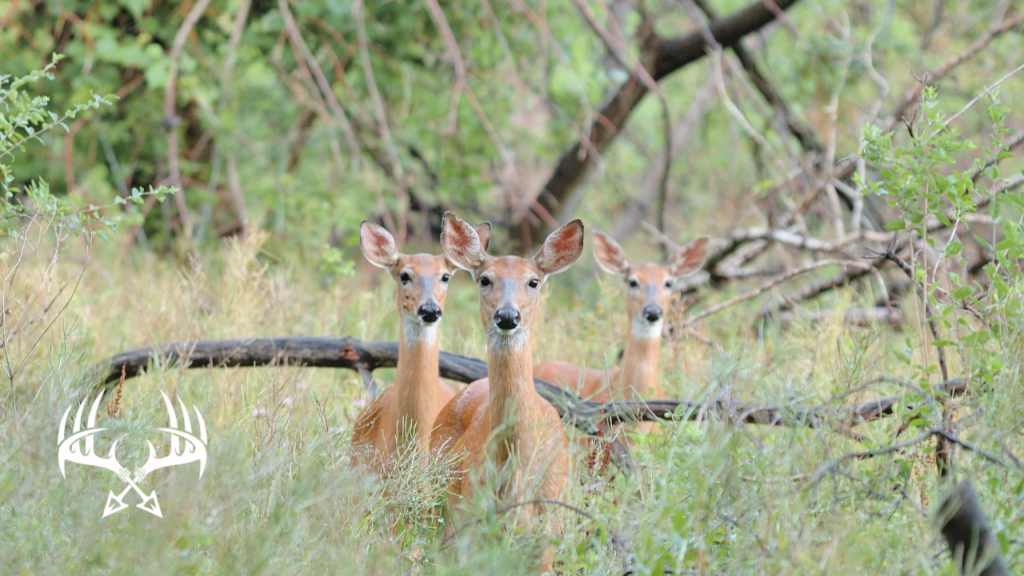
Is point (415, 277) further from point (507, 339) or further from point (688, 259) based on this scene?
point (688, 259)

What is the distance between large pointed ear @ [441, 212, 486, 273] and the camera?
4.00 meters

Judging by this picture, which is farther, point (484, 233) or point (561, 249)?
point (484, 233)

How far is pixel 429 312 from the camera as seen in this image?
14.5 feet

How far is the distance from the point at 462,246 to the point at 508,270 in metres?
0.29

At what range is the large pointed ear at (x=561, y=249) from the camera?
4.00 m

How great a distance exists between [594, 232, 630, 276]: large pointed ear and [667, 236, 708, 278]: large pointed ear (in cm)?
30

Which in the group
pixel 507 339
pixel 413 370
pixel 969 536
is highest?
pixel 413 370

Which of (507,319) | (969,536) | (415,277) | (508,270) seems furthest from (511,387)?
(969,536)

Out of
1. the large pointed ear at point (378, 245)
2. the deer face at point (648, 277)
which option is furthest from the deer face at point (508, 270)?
the deer face at point (648, 277)

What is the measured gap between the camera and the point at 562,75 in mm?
8984

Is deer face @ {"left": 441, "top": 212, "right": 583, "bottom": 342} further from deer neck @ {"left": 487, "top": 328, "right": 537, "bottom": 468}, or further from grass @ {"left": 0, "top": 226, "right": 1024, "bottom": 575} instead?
grass @ {"left": 0, "top": 226, "right": 1024, "bottom": 575}

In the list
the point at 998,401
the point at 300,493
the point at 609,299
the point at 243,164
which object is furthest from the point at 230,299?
the point at 243,164

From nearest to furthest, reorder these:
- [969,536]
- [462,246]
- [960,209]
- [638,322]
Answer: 1. [969,536]
2. [960,209]
3. [462,246]
4. [638,322]

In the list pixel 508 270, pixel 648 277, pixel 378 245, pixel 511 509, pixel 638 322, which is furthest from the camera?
pixel 648 277
